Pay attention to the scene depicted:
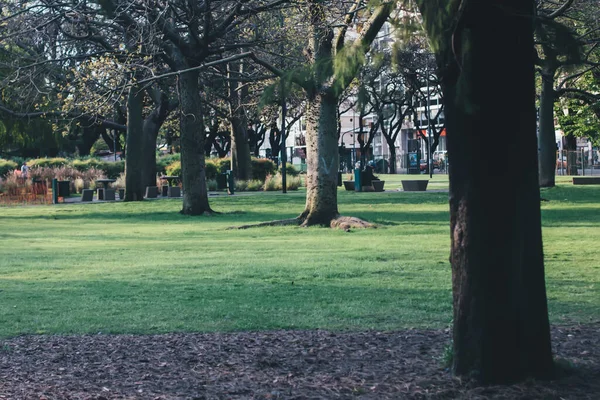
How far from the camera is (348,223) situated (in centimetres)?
2192

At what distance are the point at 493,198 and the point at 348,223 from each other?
15.8m

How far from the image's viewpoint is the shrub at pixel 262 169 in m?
49.6

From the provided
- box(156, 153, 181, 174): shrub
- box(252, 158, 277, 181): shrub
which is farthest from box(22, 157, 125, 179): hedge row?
box(252, 158, 277, 181): shrub

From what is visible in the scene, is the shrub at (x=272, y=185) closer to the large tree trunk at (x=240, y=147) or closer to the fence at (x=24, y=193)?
the large tree trunk at (x=240, y=147)

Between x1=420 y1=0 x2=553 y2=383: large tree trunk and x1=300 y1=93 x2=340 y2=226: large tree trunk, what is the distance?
49.5ft

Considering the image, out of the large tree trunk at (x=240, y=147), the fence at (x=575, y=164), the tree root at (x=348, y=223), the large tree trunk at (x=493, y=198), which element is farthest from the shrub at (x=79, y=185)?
the large tree trunk at (x=493, y=198)

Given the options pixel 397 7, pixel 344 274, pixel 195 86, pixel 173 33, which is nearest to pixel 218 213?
pixel 195 86

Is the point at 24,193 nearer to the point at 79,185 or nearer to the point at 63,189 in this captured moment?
the point at 63,189

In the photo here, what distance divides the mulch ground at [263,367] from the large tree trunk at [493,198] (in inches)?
10.7

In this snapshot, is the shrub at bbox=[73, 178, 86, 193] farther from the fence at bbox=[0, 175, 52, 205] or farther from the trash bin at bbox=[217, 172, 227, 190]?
the trash bin at bbox=[217, 172, 227, 190]

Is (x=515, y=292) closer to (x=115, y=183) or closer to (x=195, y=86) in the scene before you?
(x=195, y=86)

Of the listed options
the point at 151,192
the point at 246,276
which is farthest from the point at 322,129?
the point at 151,192

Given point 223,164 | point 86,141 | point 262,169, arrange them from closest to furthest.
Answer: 1. point 262,169
2. point 223,164
3. point 86,141

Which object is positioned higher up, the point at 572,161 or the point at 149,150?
the point at 149,150
